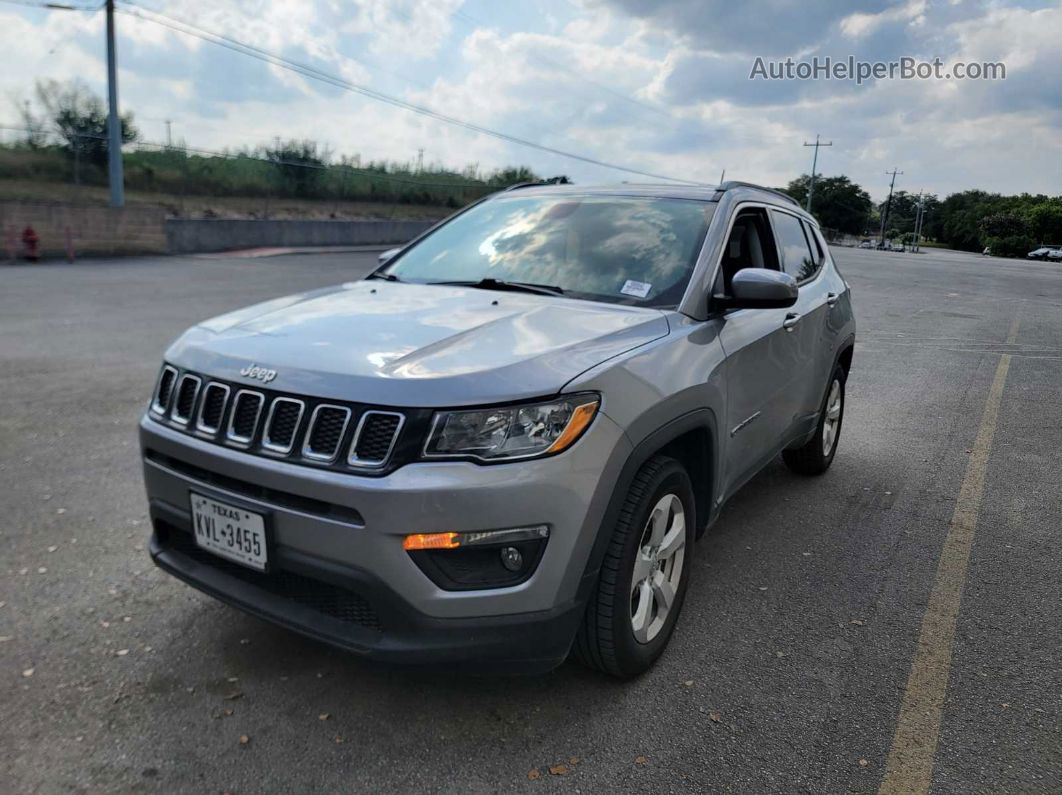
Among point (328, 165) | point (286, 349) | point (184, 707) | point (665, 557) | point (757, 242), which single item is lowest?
point (184, 707)

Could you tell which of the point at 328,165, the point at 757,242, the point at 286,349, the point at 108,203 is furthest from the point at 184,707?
the point at 328,165

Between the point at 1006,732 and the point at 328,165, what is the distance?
3437 centimetres

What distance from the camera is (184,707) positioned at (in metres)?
2.74

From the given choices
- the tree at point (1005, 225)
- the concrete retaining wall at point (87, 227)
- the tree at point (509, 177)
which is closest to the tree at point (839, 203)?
the tree at point (1005, 225)

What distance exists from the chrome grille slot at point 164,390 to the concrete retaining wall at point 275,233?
25.4 metres

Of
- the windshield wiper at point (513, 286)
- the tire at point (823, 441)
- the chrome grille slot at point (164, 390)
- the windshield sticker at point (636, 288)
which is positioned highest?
the windshield sticker at point (636, 288)

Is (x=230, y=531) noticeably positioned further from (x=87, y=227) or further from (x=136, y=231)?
(x=136, y=231)

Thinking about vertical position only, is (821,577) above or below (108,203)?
below

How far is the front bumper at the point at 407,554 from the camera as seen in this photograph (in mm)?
2330

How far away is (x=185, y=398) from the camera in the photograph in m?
2.85

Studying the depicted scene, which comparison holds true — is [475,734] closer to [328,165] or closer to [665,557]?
[665,557]

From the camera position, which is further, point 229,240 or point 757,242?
point 229,240

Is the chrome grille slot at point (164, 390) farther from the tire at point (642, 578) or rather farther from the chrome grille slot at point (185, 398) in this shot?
the tire at point (642, 578)

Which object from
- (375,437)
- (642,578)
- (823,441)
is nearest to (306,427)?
(375,437)
